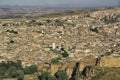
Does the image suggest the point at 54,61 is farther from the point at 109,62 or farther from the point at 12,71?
the point at 109,62

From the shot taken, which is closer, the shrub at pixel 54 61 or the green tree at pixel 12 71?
the green tree at pixel 12 71

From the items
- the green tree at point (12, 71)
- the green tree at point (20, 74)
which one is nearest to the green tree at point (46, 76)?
the green tree at point (20, 74)

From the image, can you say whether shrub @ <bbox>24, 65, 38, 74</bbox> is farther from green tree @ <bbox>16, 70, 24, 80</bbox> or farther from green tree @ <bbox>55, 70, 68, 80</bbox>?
green tree @ <bbox>55, 70, 68, 80</bbox>

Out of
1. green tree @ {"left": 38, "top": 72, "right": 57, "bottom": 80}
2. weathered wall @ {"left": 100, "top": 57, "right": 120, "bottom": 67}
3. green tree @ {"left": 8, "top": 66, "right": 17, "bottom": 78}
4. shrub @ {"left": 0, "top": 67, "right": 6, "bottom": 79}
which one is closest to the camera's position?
green tree @ {"left": 38, "top": 72, "right": 57, "bottom": 80}

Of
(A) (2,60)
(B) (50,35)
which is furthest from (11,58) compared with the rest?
(B) (50,35)

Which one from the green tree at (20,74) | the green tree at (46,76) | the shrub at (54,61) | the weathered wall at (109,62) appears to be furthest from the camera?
the shrub at (54,61)

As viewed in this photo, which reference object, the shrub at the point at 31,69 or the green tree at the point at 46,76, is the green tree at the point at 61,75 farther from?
the shrub at the point at 31,69

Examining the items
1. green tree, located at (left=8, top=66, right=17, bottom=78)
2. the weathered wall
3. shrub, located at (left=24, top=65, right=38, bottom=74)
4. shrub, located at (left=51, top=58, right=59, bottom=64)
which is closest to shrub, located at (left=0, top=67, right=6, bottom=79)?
green tree, located at (left=8, top=66, right=17, bottom=78)

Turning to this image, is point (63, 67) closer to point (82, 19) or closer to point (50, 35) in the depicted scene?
point (50, 35)

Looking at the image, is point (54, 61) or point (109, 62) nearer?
point (109, 62)

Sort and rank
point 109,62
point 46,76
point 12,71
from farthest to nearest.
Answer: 1. point 109,62
2. point 12,71
3. point 46,76

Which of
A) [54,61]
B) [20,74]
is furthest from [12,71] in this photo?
[54,61]
